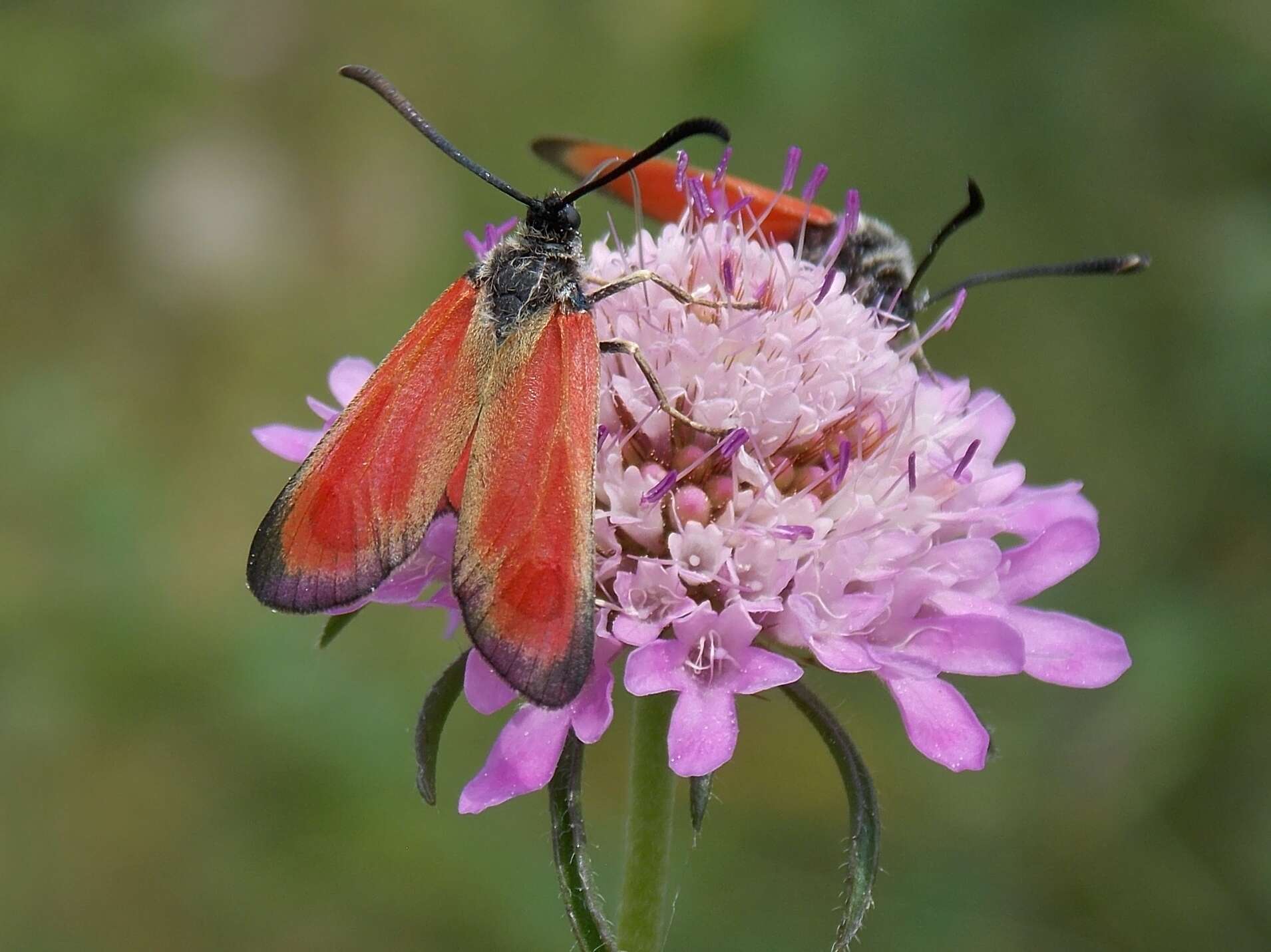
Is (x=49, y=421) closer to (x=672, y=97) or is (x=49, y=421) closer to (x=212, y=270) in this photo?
(x=212, y=270)

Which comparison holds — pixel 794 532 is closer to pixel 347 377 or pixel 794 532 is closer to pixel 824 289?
pixel 824 289

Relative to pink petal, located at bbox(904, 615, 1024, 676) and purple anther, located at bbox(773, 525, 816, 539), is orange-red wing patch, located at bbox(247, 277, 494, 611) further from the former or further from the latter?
pink petal, located at bbox(904, 615, 1024, 676)

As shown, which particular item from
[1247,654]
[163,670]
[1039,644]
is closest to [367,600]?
[1039,644]

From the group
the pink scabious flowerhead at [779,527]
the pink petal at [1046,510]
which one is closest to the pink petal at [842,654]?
the pink scabious flowerhead at [779,527]

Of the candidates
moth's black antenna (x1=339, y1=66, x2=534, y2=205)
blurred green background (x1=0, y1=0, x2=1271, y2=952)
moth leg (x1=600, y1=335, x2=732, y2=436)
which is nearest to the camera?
moth leg (x1=600, y1=335, x2=732, y2=436)

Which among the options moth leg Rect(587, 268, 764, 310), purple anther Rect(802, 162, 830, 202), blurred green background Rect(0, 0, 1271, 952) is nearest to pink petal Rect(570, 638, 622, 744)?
moth leg Rect(587, 268, 764, 310)

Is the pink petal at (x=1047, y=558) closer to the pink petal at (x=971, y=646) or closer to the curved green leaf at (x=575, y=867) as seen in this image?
the pink petal at (x=971, y=646)

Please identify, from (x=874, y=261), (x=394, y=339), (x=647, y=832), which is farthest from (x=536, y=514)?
(x=394, y=339)
